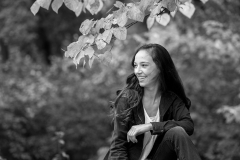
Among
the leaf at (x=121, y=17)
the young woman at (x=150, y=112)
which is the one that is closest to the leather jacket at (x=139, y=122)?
the young woman at (x=150, y=112)

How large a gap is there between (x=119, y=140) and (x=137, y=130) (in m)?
0.24

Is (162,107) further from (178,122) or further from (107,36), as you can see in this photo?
(107,36)

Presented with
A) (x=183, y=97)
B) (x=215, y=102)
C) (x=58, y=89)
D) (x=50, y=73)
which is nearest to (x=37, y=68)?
(x=50, y=73)

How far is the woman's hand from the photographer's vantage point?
270 centimetres

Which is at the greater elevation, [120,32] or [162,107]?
[120,32]

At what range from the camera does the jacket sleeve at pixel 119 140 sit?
2.83 meters

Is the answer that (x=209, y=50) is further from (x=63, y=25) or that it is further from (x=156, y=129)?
(x=63, y=25)

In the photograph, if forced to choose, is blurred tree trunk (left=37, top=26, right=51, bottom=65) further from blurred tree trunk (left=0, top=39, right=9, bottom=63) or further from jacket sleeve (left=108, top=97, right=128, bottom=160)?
jacket sleeve (left=108, top=97, right=128, bottom=160)

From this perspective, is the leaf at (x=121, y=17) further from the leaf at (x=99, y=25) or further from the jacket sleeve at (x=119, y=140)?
the jacket sleeve at (x=119, y=140)

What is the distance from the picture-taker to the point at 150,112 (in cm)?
304

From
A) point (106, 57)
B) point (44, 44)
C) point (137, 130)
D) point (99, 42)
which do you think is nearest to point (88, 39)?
point (99, 42)

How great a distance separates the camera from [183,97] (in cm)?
316

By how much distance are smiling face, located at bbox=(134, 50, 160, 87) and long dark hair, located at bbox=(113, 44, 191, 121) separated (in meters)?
0.04

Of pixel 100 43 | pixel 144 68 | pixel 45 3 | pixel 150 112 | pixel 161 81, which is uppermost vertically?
pixel 45 3
